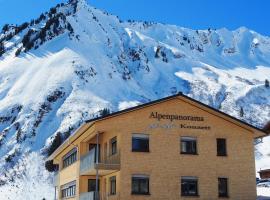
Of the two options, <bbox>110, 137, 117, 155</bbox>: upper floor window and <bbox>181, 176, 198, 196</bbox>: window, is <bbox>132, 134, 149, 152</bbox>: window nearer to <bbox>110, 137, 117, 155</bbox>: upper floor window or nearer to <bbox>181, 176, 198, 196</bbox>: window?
<bbox>110, 137, 117, 155</bbox>: upper floor window

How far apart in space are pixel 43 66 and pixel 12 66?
10.1 m

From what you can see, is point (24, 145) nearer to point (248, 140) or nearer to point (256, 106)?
point (248, 140)

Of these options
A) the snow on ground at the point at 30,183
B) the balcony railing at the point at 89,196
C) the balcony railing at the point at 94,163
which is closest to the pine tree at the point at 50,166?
the snow on ground at the point at 30,183

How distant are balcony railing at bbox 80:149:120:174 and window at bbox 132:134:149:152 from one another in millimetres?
1278

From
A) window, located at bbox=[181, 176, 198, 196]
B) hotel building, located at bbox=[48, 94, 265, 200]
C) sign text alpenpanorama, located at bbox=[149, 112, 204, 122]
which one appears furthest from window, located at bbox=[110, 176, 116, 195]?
sign text alpenpanorama, located at bbox=[149, 112, 204, 122]

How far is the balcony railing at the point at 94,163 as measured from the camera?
3497 centimetres

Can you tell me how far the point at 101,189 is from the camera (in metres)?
40.7

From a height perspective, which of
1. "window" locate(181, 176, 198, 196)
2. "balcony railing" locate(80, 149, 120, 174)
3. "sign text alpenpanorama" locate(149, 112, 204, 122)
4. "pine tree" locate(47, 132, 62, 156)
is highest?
"pine tree" locate(47, 132, 62, 156)

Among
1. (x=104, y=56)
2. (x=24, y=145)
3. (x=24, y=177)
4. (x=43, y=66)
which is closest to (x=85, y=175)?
(x=24, y=177)

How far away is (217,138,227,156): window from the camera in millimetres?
37938

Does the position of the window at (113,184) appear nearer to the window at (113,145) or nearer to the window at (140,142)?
the window at (113,145)

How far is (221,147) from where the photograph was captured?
3819 centimetres

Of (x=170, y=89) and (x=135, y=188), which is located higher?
(x=170, y=89)

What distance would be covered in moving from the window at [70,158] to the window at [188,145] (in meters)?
11.2
